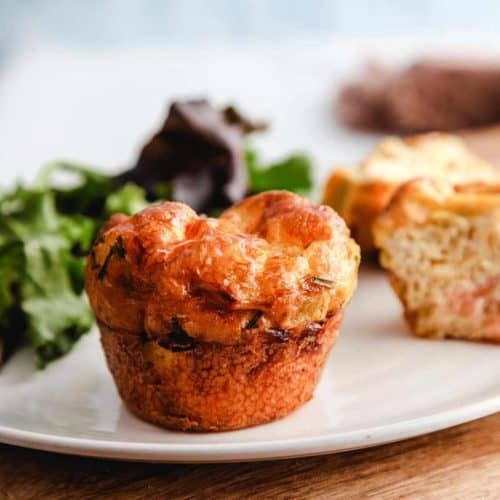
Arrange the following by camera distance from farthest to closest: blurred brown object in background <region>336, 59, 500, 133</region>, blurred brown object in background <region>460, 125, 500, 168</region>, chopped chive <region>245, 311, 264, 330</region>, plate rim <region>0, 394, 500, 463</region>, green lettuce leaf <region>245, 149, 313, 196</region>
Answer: blurred brown object in background <region>336, 59, 500, 133</region>, blurred brown object in background <region>460, 125, 500, 168</region>, green lettuce leaf <region>245, 149, 313, 196</region>, chopped chive <region>245, 311, 264, 330</region>, plate rim <region>0, 394, 500, 463</region>

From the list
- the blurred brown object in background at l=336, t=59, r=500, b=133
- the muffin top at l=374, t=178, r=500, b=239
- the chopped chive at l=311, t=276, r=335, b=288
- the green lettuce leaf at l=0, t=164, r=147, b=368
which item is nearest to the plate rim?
the chopped chive at l=311, t=276, r=335, b=288

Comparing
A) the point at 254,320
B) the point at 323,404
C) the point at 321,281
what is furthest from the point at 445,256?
the point at 254,320

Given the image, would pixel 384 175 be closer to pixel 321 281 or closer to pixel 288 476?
pixel 321 281

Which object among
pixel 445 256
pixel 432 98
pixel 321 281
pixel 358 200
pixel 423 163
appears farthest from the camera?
pixel 432 98

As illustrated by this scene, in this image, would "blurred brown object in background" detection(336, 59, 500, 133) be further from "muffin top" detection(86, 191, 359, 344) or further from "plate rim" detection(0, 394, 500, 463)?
"plate rim" detection(0, 394, 500, 463)

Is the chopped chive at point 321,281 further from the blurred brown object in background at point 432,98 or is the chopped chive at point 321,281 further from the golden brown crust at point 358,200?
the blurred brown object in background at point 432,98

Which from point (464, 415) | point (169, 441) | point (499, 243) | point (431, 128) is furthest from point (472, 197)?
point (431, 128)
